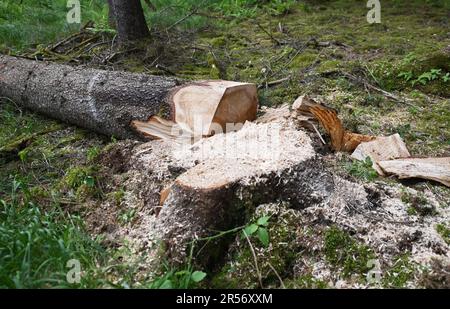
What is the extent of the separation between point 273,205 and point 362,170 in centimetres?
78

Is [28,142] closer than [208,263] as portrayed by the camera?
No

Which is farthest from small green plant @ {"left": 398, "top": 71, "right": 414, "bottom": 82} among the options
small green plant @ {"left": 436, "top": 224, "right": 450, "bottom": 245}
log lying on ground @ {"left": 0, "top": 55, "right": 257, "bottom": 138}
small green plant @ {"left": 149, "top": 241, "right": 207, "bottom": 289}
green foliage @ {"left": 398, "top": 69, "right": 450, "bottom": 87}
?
small green plant @ {"left": 149, "top": 241, "right": 207, "bottom": 289}

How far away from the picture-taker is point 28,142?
4.08 metres

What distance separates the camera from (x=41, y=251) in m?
2.32

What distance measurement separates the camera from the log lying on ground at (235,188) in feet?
7.91

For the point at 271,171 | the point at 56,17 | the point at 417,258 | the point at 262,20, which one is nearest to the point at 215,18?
the point at 262,20

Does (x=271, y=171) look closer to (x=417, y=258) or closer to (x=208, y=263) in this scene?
(x=208, y=263)

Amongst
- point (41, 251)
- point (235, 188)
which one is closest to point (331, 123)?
point (235, 188)

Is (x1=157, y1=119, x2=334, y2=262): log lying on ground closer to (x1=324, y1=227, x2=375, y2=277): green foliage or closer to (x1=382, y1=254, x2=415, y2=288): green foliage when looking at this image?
(x1=324, y1=227, x2=375, y2=277): green foliage

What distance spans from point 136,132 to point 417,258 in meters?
2.22

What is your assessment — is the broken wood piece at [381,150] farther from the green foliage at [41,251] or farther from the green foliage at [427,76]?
the green foliage at [41,251]

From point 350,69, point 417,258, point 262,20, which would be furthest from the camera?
point 262,20

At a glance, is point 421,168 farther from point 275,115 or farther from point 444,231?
point 275,115

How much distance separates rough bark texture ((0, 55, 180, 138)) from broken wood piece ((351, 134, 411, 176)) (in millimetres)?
1490
